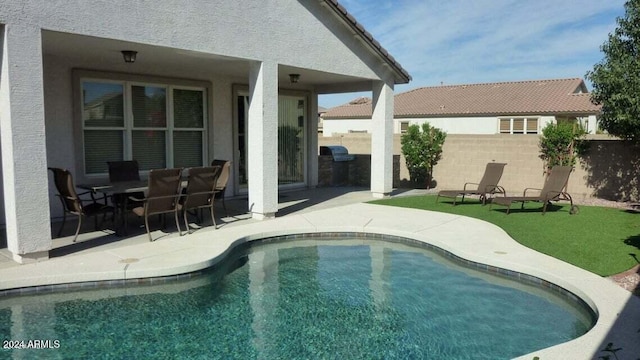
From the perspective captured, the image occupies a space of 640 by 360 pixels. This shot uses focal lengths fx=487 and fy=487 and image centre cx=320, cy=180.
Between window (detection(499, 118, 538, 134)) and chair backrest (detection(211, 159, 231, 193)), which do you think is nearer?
chair backrest (detection(211, 159, 231, 193))

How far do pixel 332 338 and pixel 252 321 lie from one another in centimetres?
111

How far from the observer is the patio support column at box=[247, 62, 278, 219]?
35.6ft

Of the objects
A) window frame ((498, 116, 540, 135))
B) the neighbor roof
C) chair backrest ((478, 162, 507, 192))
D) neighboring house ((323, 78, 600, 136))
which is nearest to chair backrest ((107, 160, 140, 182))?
chair backrest ((478, 162, 507, 192))

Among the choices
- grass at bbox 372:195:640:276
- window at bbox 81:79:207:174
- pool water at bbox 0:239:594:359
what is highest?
window at bbox 81:79:207:174

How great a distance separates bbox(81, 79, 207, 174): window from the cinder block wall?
9.07m

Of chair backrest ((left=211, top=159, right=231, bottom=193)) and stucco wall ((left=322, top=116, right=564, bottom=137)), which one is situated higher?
stucco wall ((left=322, top=116, right=564, bottom=137))

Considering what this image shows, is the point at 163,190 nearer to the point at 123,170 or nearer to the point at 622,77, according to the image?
the point at 123,170

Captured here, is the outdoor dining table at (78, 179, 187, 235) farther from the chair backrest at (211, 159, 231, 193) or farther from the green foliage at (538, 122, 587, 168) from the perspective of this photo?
the green foliage at (538, 122, 587, 168)

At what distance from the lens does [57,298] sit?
6602mm

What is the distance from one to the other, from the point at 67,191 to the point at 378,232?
614 cm

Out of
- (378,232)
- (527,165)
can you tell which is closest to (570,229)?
Answer: (378,232)

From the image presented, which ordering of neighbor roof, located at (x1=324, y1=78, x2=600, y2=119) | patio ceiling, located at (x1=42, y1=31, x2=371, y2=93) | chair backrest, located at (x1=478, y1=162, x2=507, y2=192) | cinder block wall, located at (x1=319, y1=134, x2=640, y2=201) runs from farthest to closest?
neighbor roof, located at (x1=324, y1=78, x2=600, y2=119) → cinder block wall, located at (x1=319, y1=134, x2=640, y2=201) → chair backrest, located at (x1=478, y1=162, x2=507, y2=192) → patio ceiling, located at (x1=42, y1=31, x2=371, y2=93)

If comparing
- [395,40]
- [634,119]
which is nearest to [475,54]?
[395,40]

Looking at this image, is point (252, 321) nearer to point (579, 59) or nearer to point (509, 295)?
point (509, 295)
